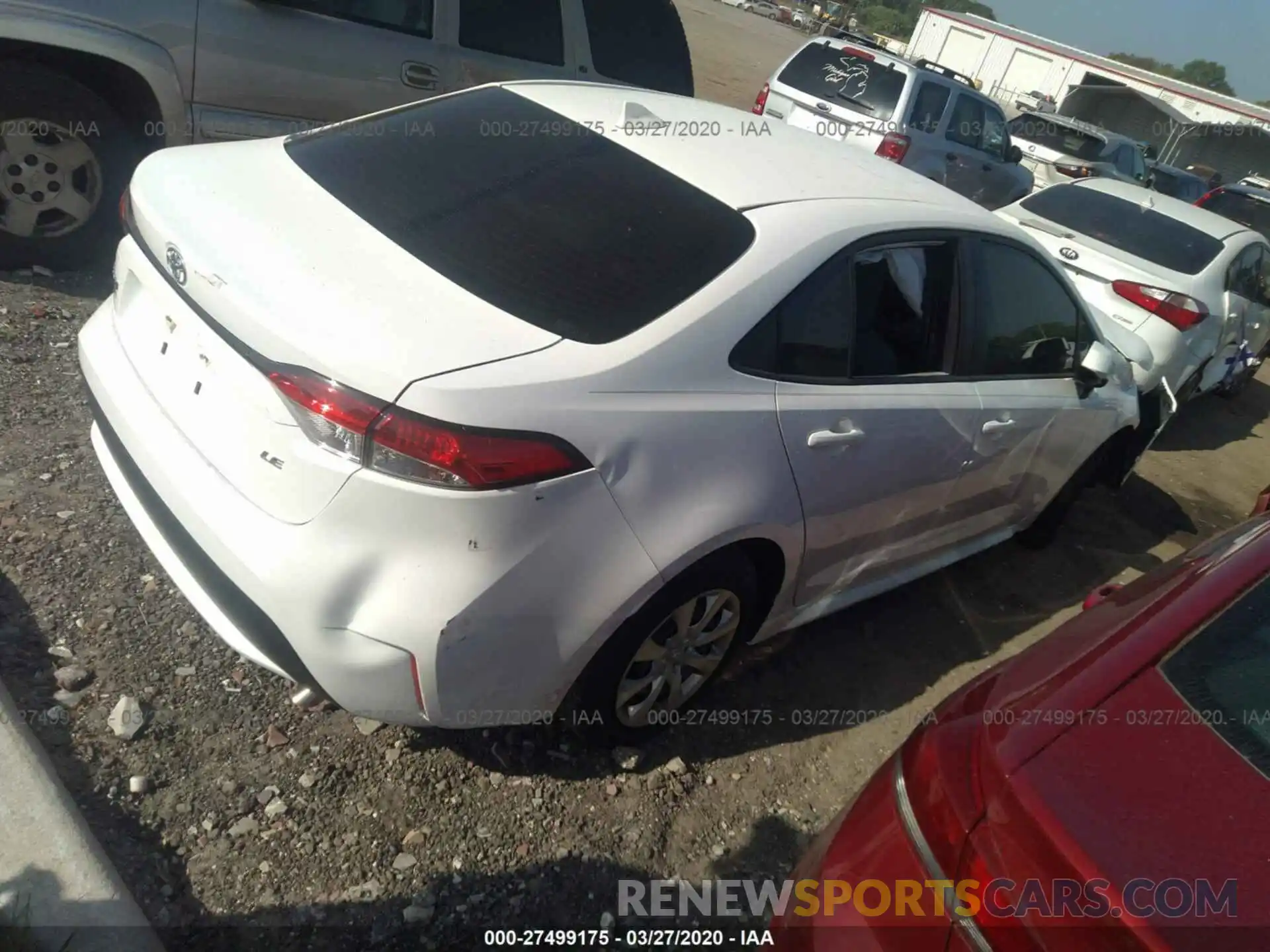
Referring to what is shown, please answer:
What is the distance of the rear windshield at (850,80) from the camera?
1015 cm

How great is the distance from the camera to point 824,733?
3.28m

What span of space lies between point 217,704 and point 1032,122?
51.5ft

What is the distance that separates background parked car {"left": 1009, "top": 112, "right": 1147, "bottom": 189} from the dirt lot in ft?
40.5

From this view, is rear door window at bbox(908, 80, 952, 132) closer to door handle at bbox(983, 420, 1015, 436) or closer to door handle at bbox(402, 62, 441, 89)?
door handle at bbox(402, 62, 441, 89)

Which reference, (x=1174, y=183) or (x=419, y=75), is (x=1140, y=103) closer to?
(x=1174, y=183)

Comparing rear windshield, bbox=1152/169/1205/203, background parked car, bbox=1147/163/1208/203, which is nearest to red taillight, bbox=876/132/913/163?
background parked car, bbox=1147/163/1208/203

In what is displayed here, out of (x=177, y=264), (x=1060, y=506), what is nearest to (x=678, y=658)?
(x=177, y=264)

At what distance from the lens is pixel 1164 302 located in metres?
6.34

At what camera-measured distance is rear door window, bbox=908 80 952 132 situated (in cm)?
1018

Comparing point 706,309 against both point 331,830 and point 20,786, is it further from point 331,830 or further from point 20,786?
point 20,786

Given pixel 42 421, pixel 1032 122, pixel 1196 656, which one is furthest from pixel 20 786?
pixel 1032 122

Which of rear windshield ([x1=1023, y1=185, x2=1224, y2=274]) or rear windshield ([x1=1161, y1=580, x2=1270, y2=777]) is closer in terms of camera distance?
rear windshield ([x1=1161, y1=580, x2=1270, y2=777])

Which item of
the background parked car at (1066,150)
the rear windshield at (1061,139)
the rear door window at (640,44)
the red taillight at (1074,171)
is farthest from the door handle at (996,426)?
the rear windshield at (1061,139)

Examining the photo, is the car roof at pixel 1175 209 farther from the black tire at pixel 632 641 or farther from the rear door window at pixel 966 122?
the black tire at pixel 632 641
